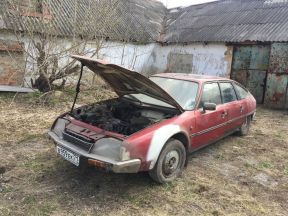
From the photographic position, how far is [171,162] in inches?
169

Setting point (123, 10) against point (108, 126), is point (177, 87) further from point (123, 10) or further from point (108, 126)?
point (123, 10)

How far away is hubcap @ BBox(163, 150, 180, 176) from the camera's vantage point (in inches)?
165

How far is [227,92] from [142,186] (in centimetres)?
272

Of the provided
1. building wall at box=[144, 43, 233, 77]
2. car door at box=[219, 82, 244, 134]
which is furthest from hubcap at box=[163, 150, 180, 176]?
Result: building wall at box=[144, 43, 233, 77]

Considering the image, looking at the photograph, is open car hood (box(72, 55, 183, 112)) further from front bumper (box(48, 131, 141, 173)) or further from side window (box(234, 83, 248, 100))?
side window (box(234, 83, 248, 100))

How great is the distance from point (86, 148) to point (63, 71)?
616 cm

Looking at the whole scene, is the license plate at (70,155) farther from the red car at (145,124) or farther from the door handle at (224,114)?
the door handle at (224,114)

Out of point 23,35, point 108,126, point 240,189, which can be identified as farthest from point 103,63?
point 23,35

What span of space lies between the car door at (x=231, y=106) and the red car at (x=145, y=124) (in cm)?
2

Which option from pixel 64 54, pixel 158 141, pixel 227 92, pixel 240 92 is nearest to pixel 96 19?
pixel 64 54

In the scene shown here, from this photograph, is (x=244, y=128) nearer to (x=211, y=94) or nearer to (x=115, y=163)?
(x=211, y=94)

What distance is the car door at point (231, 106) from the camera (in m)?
5.68

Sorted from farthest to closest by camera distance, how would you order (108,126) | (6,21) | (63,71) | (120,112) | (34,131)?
(6,21) → (63,71) → (34,131) → (120,112) → (108,126)

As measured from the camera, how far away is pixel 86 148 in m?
3.82
